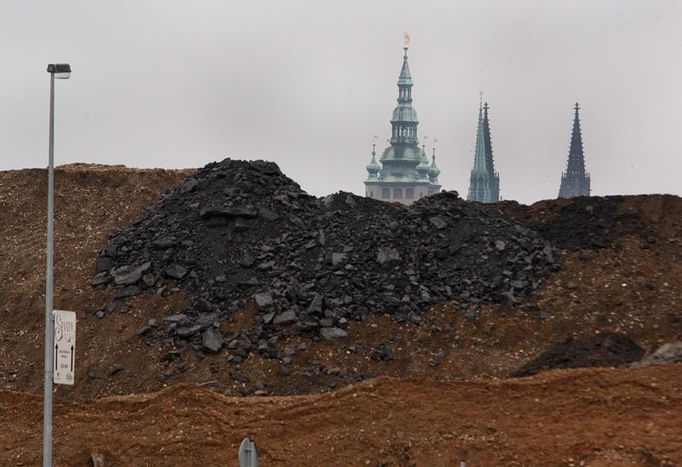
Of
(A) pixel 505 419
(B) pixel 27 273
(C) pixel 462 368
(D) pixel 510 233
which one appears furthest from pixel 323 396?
(B) pixel 27 273

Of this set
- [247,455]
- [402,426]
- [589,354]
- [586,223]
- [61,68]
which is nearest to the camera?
[247,455]

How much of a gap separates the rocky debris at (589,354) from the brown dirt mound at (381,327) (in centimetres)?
191

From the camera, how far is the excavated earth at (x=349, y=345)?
29172 millimetres

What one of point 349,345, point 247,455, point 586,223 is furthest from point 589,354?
point 247,455

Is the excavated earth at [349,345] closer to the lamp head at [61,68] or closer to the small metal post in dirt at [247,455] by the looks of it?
the small metal post in dirt at [247,455]

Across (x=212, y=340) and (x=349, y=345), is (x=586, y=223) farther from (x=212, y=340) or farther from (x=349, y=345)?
(x=212, y=340)

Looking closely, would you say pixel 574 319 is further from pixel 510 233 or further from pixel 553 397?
pixel 553 397

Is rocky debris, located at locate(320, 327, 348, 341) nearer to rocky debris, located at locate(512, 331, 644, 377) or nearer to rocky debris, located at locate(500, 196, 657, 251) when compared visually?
rocky debris, located at locate(512, 331, 644, 377)

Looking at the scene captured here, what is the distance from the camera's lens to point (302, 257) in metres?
41.0

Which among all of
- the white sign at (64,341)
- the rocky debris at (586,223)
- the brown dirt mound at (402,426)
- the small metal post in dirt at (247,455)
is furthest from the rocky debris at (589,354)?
the small metal post in dirt at (247,455)

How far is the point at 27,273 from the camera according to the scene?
44469mm

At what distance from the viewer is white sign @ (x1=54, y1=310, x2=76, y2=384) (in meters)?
25.5

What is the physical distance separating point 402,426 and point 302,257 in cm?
1214

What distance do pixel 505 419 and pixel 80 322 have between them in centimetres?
1561
